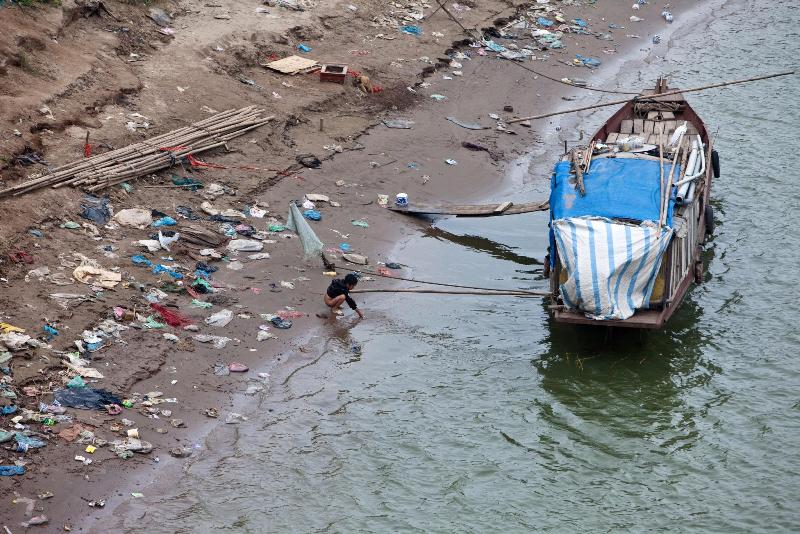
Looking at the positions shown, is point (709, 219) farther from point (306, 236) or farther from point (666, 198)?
point (306, 236)

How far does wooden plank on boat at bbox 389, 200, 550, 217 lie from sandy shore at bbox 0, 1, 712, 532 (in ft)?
1.63

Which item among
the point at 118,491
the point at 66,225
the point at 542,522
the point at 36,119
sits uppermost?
the point at 36,119

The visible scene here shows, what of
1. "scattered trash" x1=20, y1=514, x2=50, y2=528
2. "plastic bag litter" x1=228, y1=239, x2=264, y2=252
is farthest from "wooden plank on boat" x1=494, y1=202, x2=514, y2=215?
"scattered trash" x1=20, y1=514, x2=50, y2=528

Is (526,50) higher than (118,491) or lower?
higher

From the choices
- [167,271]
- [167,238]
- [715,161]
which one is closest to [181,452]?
[167,271]

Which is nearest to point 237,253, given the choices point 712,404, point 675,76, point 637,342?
point 637,342

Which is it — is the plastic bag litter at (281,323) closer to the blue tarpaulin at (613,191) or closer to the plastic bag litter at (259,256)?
the plastic bag litter at (259,256)

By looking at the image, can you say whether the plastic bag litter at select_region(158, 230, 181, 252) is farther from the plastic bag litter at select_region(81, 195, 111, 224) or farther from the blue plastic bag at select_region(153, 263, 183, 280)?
the plastic bag litter at select_region(81, 195, 111, 224)

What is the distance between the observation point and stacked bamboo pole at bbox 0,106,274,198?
13.4 m

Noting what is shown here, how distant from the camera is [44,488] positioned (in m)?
8.83

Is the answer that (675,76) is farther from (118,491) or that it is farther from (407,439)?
(118,491)

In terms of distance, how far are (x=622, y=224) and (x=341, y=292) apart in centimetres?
380

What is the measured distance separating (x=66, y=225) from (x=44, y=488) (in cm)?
483

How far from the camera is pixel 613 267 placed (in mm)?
11578
